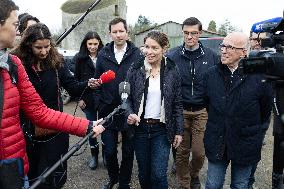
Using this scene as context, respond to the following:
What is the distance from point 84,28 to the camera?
87.7 feet

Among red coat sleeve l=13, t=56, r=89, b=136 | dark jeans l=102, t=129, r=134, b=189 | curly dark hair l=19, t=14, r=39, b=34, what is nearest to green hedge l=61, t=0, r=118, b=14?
curly dark hair l=19, t=14, r=39, b=34

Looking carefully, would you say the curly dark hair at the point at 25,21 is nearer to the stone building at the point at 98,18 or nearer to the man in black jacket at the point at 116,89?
the man in black jacket at the point at 116,89

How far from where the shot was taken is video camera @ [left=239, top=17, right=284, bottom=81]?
229 centimetres

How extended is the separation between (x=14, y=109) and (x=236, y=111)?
2.01 metres

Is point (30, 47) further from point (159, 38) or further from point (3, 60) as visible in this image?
point (159, 38)

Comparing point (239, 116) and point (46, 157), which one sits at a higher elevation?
point (239, 116)

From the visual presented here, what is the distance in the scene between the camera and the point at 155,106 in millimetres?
3834

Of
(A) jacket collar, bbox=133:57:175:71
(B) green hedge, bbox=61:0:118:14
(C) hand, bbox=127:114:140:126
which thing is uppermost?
(B) green hedge, bbox=61:0:118:14

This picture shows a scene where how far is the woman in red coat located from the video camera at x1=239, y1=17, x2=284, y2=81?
114cm

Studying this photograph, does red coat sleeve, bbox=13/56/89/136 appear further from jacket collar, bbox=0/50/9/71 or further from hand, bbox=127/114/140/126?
hand, bbox=127/114/140/126

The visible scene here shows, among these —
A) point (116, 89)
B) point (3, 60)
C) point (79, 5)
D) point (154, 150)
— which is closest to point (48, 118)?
point (3, 60)

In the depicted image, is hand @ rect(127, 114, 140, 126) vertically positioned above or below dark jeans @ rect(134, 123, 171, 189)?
above

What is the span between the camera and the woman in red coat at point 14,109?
8.09 feet

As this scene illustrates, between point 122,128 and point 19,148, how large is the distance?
80.9 inches
